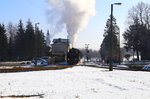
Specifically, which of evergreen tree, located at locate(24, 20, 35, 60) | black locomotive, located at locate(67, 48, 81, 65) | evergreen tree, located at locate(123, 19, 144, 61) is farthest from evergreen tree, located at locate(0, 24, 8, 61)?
evergreen tree, located at locate(123, 19, 144, 61)

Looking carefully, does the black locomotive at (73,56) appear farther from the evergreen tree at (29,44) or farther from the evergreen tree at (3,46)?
the evergreen tree at (29,44)

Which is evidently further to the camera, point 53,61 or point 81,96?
point 53,61

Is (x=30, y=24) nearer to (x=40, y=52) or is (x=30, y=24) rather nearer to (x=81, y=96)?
(x=40, y=52)

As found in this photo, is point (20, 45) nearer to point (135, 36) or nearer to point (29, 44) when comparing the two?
point (29, 44)

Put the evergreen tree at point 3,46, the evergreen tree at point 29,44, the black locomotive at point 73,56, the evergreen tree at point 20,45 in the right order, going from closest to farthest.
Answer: the black locomotive at point 73,56
the evergreen tree at point 3,46
the evergreen tree at point 29,44
the evergreen tree at point 20,45

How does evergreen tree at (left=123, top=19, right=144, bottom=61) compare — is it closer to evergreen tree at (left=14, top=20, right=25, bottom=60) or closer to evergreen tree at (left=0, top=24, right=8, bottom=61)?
evergreen tree at (left=14, top=20, right=25, bottom=60)

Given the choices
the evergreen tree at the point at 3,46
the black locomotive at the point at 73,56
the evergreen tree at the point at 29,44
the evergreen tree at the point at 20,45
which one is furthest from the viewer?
the evergreen tree at the point at 20,45

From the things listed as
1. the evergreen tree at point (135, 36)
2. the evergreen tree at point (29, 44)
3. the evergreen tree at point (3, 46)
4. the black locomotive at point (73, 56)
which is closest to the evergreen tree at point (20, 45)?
the evergreen tree at point (29, 44)

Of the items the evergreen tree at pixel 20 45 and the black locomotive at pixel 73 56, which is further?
the evergreen tree at pixel 20 45

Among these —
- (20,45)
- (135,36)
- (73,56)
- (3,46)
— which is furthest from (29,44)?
(73,56)

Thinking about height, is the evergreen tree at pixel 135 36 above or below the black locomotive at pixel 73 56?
above

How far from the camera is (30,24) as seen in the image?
11250cm

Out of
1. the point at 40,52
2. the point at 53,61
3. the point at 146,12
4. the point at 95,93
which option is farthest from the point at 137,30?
the point at 95,93

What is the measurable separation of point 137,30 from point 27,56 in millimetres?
38487
